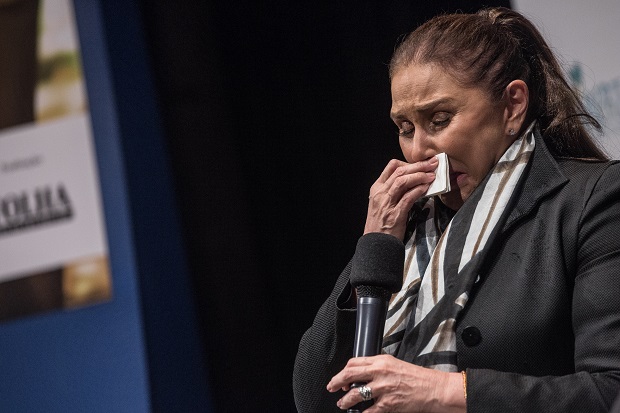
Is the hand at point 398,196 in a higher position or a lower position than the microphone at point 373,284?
higher

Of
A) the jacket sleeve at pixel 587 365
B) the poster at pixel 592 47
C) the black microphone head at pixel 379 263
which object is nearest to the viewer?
the jacket sleeve at pixel 587 365

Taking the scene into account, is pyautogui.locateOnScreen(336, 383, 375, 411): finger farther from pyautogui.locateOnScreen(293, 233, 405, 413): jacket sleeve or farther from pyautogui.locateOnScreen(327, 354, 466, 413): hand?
pyautogui.locateOnScreen(293, 233, 405, 413): jacket sleeve

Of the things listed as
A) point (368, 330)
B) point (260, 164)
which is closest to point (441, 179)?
point (368, 330)

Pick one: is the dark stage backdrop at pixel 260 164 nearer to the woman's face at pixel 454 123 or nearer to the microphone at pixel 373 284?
the woman's face at pixel 454 123

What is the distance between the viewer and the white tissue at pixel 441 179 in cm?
167

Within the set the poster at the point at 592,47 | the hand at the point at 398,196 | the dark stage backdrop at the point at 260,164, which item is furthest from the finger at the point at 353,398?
the dark stage backdrop at the point at 260,164

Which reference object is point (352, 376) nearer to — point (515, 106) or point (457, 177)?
point (457, 177)

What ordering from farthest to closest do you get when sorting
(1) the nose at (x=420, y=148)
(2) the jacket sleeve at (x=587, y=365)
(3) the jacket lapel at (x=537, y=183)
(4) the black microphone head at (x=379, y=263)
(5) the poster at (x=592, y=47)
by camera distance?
(5) the poster at (x=592, y=47)
(1) the nose at (x=420, y=148)
(3) the jacket lapel at (x=537, y=183)
(4) the black microphone head at (x=379, y=263)
(2) the jacket sleeve at (x=587, y=365)

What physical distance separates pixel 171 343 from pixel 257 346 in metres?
0.32

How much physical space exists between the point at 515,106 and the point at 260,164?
1559 millimetres

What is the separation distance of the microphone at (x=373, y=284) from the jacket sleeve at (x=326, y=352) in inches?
5.8

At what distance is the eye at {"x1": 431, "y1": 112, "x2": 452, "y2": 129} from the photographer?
68.3 inches

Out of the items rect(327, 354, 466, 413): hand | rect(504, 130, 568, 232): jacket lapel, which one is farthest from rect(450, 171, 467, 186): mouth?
rect(327, 354, 466, 413): hand

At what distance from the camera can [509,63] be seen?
1784 millimetres
